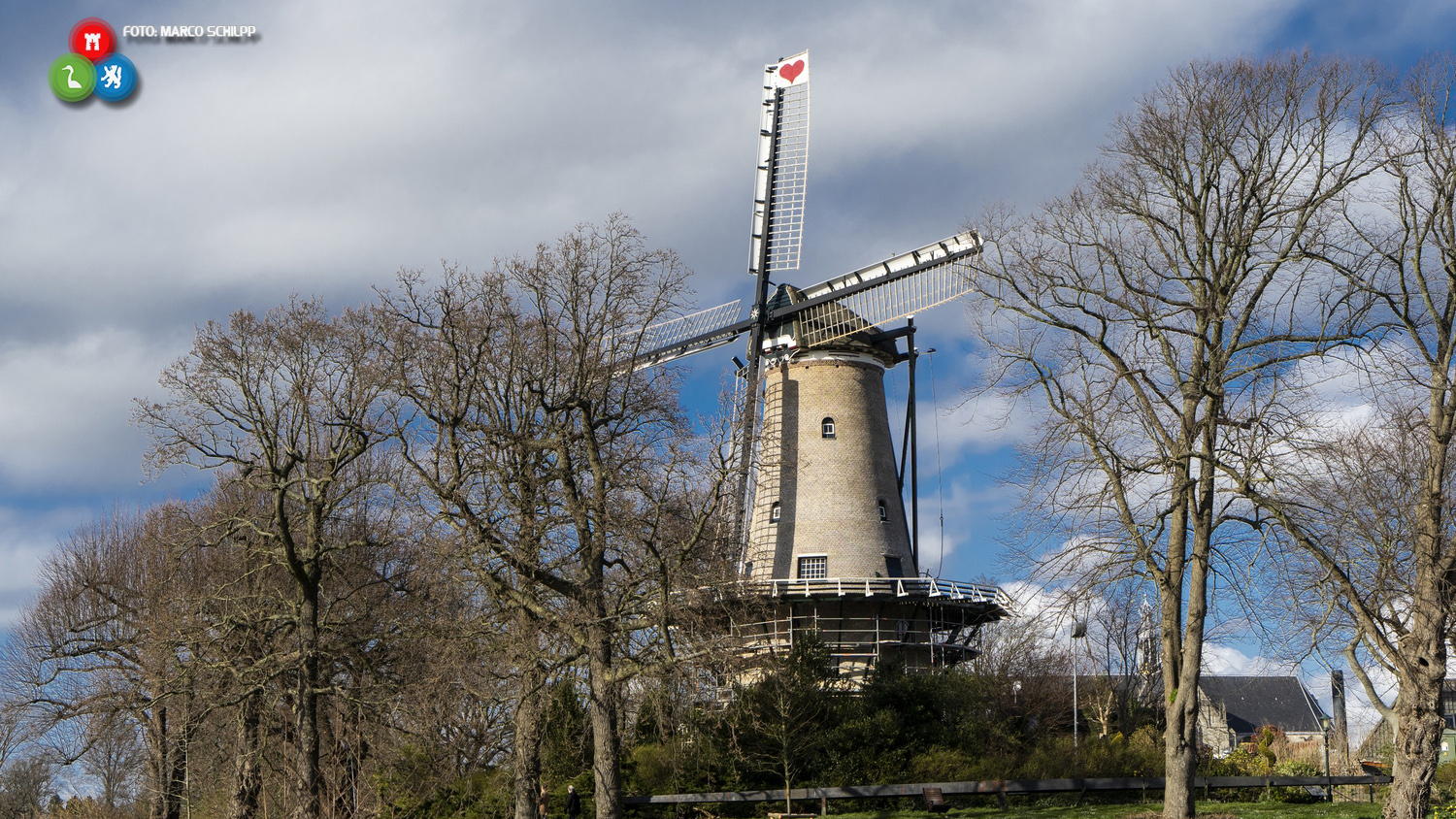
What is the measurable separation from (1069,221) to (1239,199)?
2520mm

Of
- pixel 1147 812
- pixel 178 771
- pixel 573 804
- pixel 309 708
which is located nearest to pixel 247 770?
pixel 309 708

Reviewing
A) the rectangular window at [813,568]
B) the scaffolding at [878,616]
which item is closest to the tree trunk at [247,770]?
the scaffolding at [878,616]

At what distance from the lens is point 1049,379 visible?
19.9m

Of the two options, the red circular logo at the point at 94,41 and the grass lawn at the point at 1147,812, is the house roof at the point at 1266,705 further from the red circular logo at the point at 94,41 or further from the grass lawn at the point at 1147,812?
the red circular logo at the point at 94,41

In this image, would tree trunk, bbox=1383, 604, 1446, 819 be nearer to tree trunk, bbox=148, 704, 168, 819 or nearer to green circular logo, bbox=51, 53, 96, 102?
green circular logo, bbox=51, 53, 96, 102

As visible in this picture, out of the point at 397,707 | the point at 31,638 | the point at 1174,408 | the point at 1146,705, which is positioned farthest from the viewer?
the point at 1146,705

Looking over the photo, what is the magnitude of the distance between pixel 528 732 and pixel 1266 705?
74.0 m

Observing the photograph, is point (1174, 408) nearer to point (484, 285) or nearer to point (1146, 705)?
point (484, 285)

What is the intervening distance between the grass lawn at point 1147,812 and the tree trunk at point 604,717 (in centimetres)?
615

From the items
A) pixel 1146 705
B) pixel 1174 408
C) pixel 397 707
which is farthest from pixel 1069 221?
pixel 1146 705

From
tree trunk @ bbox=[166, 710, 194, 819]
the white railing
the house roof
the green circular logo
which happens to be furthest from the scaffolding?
the house roof

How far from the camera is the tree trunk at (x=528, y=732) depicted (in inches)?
780

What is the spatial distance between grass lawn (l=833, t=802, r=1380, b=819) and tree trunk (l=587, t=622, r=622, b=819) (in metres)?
6.15

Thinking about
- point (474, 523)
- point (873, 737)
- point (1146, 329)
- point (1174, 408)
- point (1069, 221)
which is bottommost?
point (873, 737)
